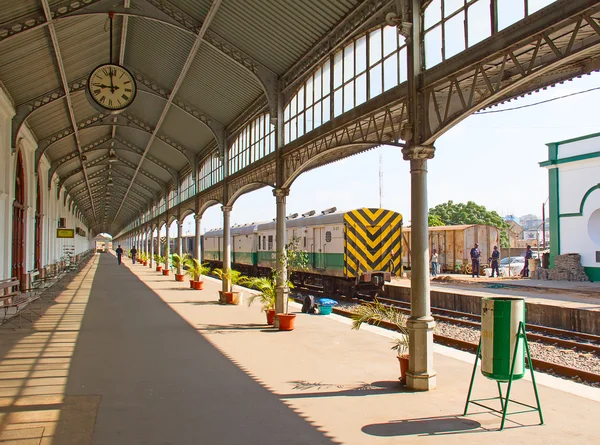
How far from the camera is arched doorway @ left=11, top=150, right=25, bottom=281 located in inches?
726

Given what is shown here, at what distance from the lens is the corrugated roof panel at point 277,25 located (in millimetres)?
10977

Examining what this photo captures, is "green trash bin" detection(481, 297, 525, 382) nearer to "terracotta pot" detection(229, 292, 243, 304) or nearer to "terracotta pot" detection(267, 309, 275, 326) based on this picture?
"terracotta pot" detection(267, 309, 275, 326)

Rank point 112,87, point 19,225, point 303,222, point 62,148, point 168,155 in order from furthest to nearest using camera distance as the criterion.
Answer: point 168,155 < point 62,148 < point 303,222 < point 19,225 < point 112,87

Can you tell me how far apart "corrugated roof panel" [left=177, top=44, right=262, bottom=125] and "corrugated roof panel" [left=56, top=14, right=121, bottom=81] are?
8.31 ft

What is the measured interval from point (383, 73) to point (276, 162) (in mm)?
5067

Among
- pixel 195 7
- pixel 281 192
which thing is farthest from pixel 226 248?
pixel 195 7

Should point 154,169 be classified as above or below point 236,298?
above

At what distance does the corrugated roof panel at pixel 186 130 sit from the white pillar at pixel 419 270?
15195 mm

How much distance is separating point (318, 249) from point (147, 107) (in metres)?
9.09

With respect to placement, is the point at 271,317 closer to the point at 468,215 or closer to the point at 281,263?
the point at 281,263

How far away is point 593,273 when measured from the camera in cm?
2227

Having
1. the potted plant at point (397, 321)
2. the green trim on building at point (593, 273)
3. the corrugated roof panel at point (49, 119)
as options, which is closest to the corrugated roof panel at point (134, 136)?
the corrugated roof panel at point (49, 119)

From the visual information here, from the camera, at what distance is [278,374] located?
8.06m

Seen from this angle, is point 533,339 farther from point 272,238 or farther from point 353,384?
point 272,238
